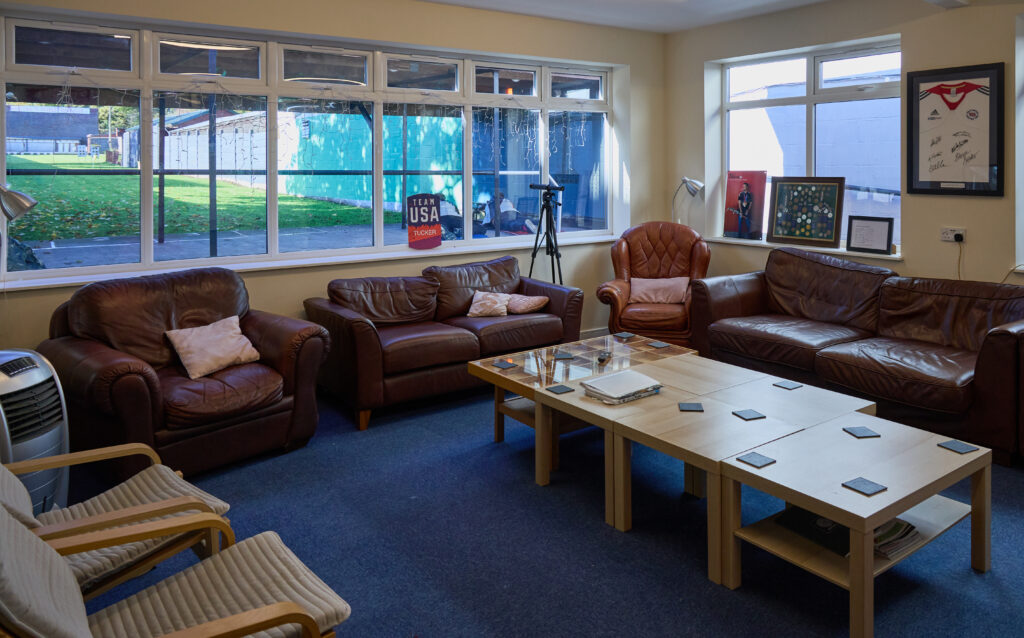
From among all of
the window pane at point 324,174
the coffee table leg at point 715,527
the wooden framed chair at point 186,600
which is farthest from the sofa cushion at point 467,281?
the wooden framed chair at point 186,600

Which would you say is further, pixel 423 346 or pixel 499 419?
pixel 423 346

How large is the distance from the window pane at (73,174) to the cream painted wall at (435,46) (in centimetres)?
35

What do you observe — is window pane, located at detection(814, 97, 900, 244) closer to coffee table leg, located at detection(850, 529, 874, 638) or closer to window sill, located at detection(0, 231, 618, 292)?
window sill, located at detection(0, 231, 618, 292)

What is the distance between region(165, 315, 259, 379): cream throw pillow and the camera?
4.09 metres

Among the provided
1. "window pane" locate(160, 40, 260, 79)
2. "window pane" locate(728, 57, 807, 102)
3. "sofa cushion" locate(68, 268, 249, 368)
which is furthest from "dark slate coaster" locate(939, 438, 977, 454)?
"window pane" locate(160, 40, 260, 79)

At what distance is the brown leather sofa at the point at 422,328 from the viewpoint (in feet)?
15.0

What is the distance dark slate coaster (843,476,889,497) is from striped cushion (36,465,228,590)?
202 centimetres

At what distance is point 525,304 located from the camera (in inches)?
216

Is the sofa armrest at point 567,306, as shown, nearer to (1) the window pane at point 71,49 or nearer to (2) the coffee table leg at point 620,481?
(2) the coffee table leg at point 620,481

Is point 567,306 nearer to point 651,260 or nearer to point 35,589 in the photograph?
point 651,260

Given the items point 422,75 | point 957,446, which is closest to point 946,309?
point 957,446

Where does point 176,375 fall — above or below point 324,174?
below

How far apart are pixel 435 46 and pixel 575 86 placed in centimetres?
156

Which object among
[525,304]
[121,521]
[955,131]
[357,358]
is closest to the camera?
[121,521]
